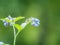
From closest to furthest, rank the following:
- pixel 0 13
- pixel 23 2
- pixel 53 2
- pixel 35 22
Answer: pixel 35 22 → pixel 0 13 → pixel 23 2 → pixel 53 2

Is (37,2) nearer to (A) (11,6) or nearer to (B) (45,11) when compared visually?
(B) (45,11)

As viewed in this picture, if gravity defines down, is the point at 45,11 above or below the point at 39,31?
above

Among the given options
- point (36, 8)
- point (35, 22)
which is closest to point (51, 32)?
point (36, 8)

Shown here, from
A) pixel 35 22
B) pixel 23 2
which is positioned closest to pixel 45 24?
pixel 23 2

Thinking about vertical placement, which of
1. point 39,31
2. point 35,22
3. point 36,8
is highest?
point 36,8

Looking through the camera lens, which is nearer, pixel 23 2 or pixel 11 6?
pixel 11 6

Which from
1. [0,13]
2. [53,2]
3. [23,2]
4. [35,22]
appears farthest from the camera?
[53,2]

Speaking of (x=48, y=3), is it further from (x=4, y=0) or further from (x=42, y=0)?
(x=4, y=0)
